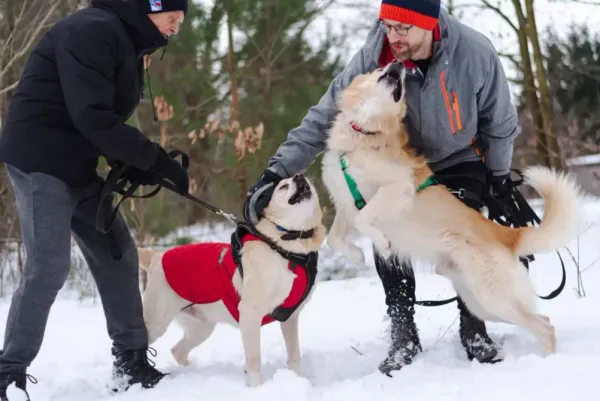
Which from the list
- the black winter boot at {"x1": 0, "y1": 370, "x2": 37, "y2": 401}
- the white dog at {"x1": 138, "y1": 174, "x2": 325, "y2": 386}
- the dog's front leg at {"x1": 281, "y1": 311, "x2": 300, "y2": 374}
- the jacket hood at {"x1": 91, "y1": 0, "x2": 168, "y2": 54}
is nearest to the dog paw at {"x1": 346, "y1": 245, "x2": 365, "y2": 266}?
the white dog at {"x1": 138, "y1": 174, "x2": 325, "y2": 386}

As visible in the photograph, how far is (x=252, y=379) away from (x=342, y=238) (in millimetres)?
848

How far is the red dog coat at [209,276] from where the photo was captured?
2.98 m

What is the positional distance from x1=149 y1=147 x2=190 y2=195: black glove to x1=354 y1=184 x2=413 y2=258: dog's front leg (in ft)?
2.84

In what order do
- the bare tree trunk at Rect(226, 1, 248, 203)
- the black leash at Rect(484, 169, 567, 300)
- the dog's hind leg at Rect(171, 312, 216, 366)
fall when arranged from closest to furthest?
1. the black leash at Rect(484, 169, 567, 300)
2. the dog's hind leg at Rect(171, 312, 216, 366)
3. the bare tree trunk at Rect(226, 1, 248, 203)

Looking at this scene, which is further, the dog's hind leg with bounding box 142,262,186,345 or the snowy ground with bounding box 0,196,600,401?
the dog's hind leg with bounding box 142,262,186,345

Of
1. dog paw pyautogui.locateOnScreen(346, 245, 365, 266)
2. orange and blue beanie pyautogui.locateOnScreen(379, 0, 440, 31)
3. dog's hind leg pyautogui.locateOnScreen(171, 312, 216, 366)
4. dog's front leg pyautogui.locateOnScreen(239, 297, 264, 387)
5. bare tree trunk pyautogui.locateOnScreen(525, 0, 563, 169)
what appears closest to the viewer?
orange and blue beanie pyautogui.locateOnScreen(379, 0, 440, 31)

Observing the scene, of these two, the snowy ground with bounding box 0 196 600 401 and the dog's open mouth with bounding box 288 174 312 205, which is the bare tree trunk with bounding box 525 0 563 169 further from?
the dog's open mouth with bounding box 288 174 312 205

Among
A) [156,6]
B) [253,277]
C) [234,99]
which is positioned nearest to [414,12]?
[156,6]

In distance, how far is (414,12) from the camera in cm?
278

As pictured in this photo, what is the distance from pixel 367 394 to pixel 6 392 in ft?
5.30

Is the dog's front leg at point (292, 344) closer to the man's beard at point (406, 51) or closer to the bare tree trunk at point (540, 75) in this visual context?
the man's beard at point (406, 51)

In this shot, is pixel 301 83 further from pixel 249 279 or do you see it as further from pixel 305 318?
pixel 249 279

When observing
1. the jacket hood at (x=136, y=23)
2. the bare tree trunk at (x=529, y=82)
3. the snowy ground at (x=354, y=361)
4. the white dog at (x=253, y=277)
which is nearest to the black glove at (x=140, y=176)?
the white dog at (x=253, y=277)

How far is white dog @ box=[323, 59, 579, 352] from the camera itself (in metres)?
2.93
